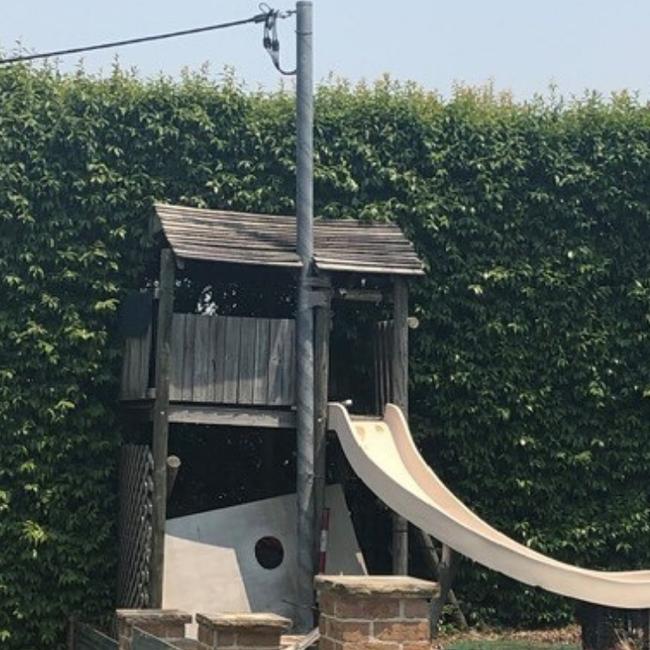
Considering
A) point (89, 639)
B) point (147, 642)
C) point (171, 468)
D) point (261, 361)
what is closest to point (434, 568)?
point (261, 361)

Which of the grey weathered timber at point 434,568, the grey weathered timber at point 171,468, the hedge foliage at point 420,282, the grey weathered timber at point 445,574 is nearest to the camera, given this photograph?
the grey weathered timber at point 171,468

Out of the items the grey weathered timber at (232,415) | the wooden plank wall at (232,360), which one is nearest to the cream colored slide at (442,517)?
the grey weathered timber at (232,415)

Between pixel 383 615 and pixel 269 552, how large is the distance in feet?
20.8

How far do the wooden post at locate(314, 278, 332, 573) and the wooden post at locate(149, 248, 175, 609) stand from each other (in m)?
1.32

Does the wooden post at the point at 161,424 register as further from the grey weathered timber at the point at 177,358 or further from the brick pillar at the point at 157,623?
the brick pillar at the point at 157,623

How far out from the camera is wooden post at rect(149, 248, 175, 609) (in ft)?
36.7

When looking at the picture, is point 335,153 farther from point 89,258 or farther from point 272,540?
point 272,540

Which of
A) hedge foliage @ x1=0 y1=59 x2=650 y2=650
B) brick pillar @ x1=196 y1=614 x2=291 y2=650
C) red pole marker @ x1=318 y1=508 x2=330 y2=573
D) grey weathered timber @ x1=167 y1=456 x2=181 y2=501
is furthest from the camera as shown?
hedge foliage @ x1=0 y1=59 x2=650 y2=650

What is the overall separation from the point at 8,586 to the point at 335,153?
17.5 feet

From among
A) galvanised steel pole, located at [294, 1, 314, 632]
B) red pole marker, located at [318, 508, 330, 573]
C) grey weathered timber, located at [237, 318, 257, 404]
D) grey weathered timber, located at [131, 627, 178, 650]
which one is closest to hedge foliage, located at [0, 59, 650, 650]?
galvanised steel pole, located at [294, 1, 314, 632]

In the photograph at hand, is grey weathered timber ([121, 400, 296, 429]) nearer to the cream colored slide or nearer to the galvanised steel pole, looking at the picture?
the galvanised steel pole

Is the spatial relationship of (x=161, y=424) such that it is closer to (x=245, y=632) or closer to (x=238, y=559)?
(x=238, y=559)

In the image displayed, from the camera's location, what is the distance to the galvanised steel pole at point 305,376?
11469 millimetres

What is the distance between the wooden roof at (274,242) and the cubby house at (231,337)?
0.4 inches
